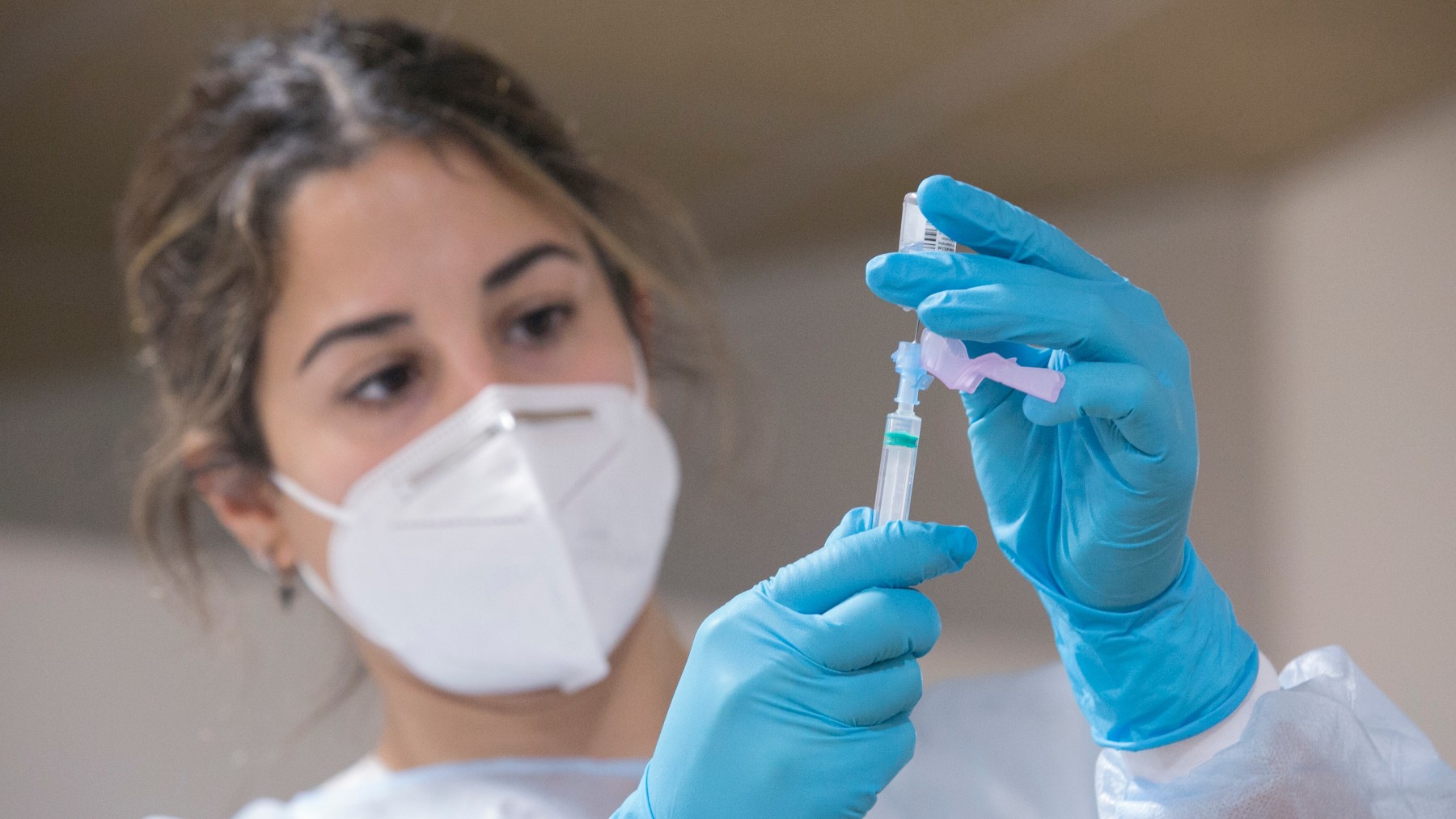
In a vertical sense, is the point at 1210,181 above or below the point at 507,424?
above

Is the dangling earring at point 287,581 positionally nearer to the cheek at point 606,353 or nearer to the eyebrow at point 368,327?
the eyebrow at point 368,327

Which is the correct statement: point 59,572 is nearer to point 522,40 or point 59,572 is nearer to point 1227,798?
point 522,40

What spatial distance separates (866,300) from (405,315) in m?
1.26

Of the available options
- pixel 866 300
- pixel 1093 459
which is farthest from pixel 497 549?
pixel 866 300

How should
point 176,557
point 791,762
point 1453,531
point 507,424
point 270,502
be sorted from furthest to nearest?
point 176,557
point 1453,531
point 270,502
point 507,424
point 791,762

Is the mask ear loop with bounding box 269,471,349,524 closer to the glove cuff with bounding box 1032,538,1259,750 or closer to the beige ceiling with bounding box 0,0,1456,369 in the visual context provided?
the glove cuff with bounding box 1032,538,1259,750

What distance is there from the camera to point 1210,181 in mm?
2098

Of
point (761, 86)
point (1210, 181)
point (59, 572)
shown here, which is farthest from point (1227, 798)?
point (59, 572)

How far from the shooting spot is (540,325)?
1197 mm

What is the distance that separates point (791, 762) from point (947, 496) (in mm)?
1303

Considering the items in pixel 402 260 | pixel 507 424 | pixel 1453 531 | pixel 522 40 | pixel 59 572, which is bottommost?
pixel 59 572

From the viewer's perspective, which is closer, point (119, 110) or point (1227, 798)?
point (1227, 798)

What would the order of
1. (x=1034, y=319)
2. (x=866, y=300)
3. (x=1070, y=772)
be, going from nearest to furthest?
(x=1034, y=319)
(x=1070, y=772)
(x=866, y=300)

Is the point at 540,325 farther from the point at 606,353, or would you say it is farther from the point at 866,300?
the point at 866,300
